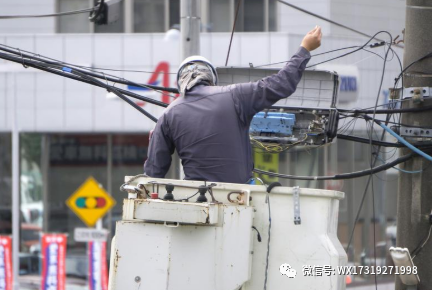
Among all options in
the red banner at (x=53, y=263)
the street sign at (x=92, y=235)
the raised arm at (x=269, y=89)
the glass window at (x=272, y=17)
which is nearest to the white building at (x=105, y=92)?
the glass window at (x=272, y=17)

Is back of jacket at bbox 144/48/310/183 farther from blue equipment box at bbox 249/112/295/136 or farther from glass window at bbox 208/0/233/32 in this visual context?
glass window at bbox 208/0/233/32

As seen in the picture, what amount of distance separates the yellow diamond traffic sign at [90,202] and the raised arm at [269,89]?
13.1 m

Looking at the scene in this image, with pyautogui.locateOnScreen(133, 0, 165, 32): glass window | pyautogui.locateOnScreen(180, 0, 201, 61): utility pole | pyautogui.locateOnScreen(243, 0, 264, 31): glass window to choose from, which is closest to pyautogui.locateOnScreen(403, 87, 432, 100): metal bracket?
pyautogui.locateOnScreen(180, 0, 201, 61): utility pole

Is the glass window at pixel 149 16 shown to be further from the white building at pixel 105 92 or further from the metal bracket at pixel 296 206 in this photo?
the metal bracket at pixel 296 206

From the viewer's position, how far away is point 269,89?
4.94 metres

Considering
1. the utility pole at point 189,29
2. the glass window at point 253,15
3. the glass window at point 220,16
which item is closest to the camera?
the utility pole at point 189,29

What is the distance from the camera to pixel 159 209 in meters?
4.33

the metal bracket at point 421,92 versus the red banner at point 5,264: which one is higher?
the metal bracket at point 421,92

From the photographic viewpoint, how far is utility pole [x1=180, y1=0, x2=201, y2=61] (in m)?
10.2

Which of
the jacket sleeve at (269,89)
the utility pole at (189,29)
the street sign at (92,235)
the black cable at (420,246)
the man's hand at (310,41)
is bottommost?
the street sign at (92,235)

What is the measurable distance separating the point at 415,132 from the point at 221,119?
2.28m

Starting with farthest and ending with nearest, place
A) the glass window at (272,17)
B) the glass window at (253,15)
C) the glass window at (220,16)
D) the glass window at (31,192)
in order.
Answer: the glass window at (31,192)
the glass window at (220,16)
the glass window at (272,17)
the glass window at (253,15)

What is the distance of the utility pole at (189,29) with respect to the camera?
33.4 ft

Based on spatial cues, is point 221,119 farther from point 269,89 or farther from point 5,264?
point 5,264
